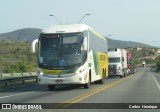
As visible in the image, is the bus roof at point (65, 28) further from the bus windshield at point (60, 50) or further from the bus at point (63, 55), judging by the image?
the bus windshield at point (60, 50)

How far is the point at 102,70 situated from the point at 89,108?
706 inches

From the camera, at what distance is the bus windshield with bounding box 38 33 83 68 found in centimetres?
2417

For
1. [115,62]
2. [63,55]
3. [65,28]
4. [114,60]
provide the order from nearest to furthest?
[63,55] < [65,28] < [115,62] < [114,60]

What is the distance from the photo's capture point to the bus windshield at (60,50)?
79.3ft

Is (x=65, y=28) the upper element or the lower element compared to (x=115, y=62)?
upper

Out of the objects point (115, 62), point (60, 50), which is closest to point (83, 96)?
point (60, 50)

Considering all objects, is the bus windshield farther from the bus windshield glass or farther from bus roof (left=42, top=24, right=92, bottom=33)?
the bus windshield glass

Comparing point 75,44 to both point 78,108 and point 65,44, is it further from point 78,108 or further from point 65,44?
point 78,108

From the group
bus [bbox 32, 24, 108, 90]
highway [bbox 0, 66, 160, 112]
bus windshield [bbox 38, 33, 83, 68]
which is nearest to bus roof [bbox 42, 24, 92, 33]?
bus [bbox 32, 24, 108, 90]


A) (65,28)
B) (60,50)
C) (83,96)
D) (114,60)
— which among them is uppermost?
(65,28)

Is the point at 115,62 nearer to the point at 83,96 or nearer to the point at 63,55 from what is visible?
the point at 63,55

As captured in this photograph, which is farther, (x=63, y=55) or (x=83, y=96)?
(x=63, y=55)

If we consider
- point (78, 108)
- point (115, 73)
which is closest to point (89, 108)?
point (78, 108)

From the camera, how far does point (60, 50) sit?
24359mm
